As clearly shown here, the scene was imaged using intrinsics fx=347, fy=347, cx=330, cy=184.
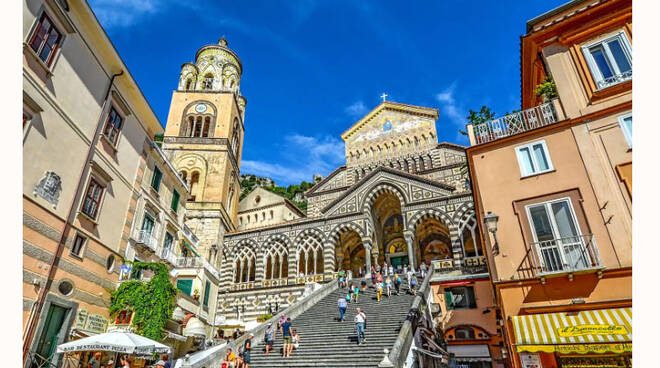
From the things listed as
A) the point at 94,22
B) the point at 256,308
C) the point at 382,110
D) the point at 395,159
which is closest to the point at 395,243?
the point at 395,159

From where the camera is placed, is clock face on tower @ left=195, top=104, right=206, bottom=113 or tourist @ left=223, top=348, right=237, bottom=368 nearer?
tourist @ left=223, top=348, right=237, bottom=368

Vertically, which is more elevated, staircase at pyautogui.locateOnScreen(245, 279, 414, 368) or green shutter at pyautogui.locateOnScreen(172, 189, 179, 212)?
green shutter at pyautogui.locateOnScreen(172, 189, 179, 212)

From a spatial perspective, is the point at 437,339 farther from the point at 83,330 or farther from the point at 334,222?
the point at 83,330

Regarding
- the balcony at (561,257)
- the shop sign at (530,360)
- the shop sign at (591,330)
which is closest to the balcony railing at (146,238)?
the balcony at (561,257)

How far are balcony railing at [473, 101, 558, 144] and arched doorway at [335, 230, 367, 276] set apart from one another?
16.1 m

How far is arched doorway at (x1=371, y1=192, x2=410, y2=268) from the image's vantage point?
2764 cm

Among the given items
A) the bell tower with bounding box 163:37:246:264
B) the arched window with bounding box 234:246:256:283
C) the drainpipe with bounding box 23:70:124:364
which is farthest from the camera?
the bell tower with bounding box 163:37:246:264

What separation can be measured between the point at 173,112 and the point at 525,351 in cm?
3492

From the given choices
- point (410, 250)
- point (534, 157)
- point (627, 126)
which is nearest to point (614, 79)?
point (627, 126)

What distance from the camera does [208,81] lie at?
37.8 meters

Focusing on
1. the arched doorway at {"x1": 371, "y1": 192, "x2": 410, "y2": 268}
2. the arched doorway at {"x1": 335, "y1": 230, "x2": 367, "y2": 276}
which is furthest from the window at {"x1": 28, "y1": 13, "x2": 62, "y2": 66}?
the arched doorway at {"x1": 371, "y1": 192, "x2": 410, "y2": 268}

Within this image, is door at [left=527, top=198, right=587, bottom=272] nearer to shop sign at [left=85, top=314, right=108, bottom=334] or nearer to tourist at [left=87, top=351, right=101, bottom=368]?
tourist at [left=87, top=351, right=101, bottom=368]

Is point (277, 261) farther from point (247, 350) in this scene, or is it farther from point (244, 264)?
point (247, 350)

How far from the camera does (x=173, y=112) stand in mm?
34594
